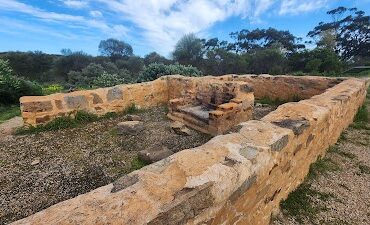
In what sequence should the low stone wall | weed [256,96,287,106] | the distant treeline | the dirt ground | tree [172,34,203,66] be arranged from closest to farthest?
the low stone wall, the dirt ground, weed [256,96,287,106], the distant treeline, tree [172,34,203,66]

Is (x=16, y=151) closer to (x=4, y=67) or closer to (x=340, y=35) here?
(x=4, y=67)

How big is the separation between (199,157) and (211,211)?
1.64 ft

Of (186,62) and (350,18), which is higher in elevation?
(350,18)

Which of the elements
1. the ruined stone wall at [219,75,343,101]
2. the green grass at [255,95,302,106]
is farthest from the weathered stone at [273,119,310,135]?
the green grass at [255,95,302,106]

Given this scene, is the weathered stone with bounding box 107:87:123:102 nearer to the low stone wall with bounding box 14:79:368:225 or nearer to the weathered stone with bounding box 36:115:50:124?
the weathered stone with bounding box 36:115:50:124

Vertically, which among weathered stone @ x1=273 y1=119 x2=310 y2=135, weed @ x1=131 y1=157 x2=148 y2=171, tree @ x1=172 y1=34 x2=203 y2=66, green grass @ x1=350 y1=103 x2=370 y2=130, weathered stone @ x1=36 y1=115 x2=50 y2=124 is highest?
tree @ x1=172 y1=34 x2=203 y2=66

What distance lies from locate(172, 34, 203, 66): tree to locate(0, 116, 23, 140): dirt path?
68.5 feet

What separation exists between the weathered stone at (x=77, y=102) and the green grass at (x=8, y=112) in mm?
2294

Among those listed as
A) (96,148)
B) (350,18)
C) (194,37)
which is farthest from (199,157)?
(350,18)

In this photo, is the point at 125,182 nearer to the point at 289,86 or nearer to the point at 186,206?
the point at 186,206

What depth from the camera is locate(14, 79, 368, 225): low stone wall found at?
61.9 inches

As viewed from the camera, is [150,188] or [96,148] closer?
[150,188]

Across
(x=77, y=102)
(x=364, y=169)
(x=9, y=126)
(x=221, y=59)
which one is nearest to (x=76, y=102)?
(x=77, y=102)

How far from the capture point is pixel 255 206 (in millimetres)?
2396
